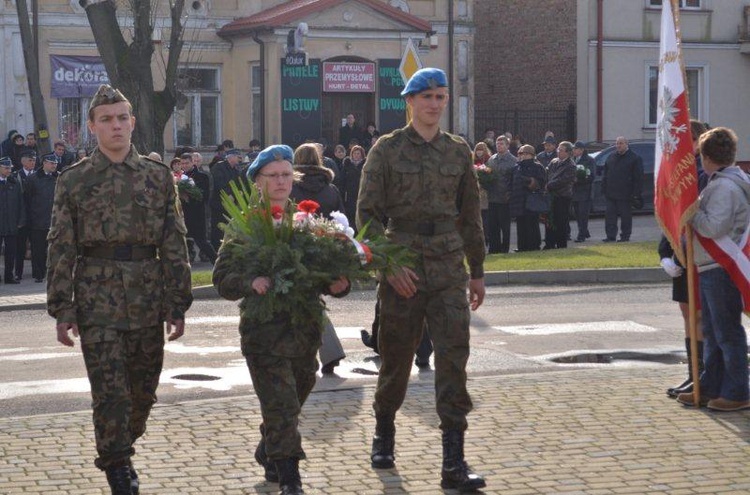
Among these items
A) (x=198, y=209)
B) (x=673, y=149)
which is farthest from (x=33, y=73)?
(x=673, y=149)

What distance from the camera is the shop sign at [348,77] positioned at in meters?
34.4

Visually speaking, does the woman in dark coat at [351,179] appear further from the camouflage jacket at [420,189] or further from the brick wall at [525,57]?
the brick wall at [525,57]

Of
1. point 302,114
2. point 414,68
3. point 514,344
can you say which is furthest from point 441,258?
point 302,114

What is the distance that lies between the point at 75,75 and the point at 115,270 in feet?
87.7

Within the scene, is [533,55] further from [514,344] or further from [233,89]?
[514,344]

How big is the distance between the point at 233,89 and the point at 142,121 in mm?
10280

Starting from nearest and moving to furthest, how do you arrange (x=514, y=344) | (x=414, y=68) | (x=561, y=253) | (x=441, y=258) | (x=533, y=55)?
(x=441, y=258) → (x=514, y=344) → (x=414, y=68) → (x=561, y=253) → (x=533, y=55)

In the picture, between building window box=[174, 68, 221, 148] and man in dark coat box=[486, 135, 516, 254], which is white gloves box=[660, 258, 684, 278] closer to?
man in dark coat box=[486, 135, 516, 254]

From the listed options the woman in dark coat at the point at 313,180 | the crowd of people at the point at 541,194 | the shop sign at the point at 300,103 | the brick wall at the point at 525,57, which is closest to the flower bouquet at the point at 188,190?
the crowd of people at the point at 541,194

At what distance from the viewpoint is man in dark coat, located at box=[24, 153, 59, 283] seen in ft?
65.3

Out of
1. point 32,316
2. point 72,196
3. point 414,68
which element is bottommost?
point 32,316

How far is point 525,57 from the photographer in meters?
41.4

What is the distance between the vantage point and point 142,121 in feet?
81.1

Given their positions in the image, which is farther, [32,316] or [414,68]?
[414,68]
